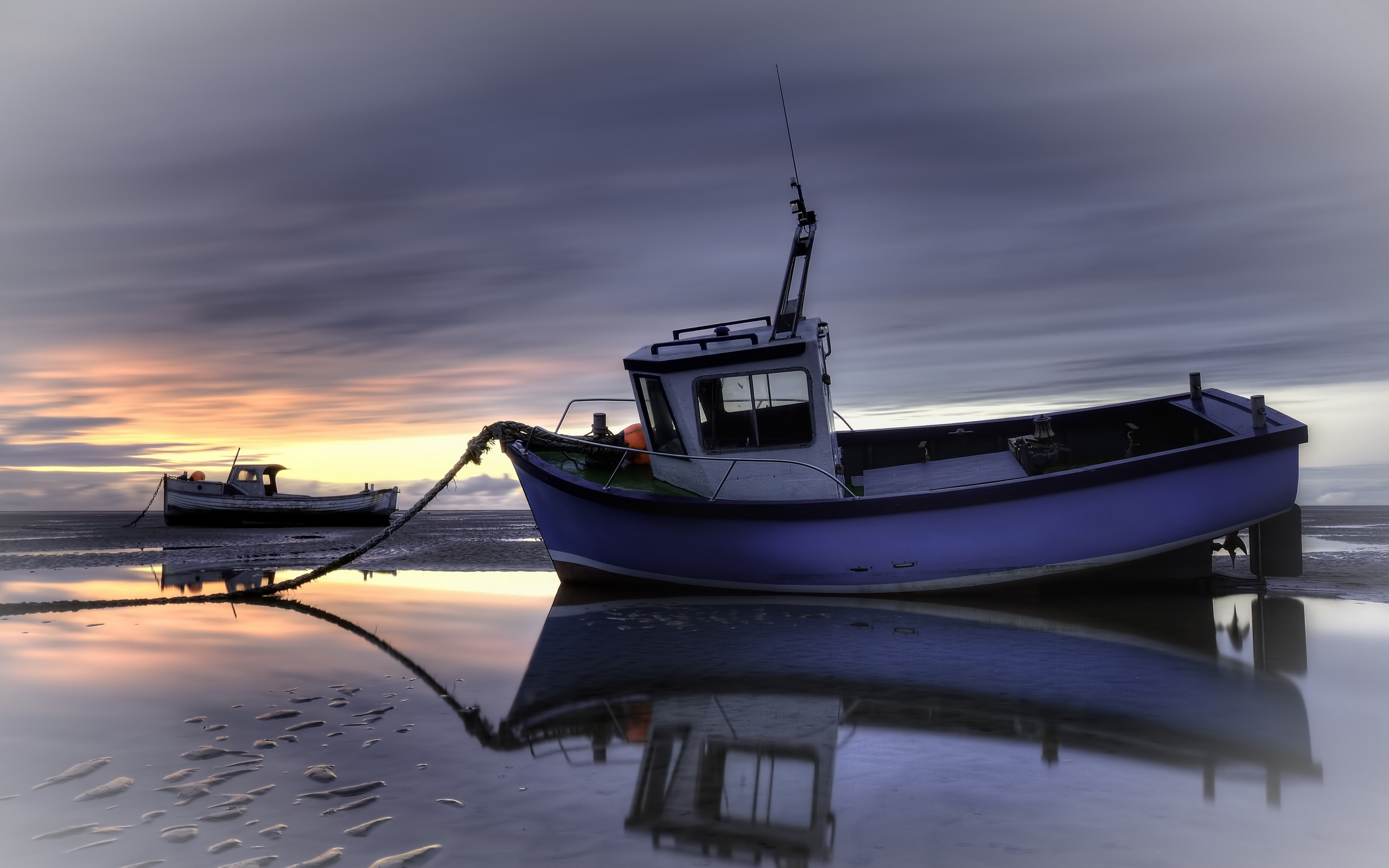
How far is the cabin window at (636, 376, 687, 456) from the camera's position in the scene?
11766mm

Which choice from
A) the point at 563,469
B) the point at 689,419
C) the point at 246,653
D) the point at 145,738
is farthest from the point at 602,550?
the point at 145,738

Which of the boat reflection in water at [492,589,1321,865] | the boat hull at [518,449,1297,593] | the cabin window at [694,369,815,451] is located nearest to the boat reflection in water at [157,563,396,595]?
the boat hull at [518,449,1297,593]

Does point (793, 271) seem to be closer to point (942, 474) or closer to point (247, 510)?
point (942, 474)

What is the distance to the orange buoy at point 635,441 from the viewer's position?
41.8 ft

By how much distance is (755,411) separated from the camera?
11453mm

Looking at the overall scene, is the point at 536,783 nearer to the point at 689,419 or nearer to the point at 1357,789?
the point at 1357,789

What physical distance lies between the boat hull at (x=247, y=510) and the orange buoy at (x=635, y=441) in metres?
28.4

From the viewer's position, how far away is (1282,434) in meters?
10.5

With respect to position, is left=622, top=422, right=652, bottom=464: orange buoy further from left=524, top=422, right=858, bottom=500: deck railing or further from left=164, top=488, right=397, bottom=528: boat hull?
left=164, top=488, right=397, bottom=528: boat hull

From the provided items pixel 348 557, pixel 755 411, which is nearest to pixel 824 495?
pixel 755 411

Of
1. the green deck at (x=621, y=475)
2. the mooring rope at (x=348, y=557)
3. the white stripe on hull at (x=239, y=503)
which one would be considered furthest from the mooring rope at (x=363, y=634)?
the white stripe on hull at (x=239, y=503)

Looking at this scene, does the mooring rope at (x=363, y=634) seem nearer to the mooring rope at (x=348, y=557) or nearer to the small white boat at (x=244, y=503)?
the mooring rope at (x=348, y=557)

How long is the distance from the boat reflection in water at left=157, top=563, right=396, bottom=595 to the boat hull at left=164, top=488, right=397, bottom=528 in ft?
65.5

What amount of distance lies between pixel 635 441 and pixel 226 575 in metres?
8.06
